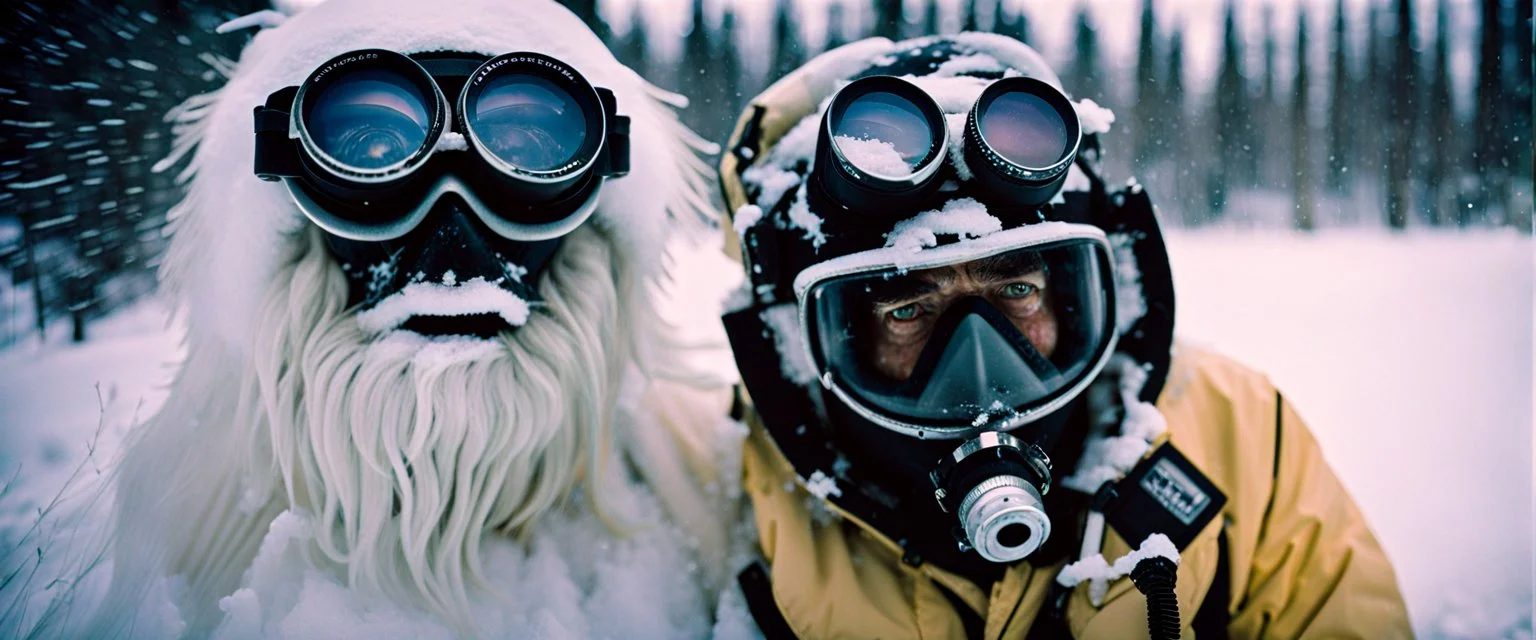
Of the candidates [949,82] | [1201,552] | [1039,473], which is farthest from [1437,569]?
[949,82]

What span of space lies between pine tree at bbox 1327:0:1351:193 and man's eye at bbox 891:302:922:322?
2154mm

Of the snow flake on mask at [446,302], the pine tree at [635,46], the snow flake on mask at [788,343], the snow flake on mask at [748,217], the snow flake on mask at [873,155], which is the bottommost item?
the snow flake on mask at [788,343]

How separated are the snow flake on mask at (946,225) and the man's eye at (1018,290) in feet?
0.55

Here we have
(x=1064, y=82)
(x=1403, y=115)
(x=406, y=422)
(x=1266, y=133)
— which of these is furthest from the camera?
(x=1266, y=133)

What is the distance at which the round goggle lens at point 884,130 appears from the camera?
42.7 inches

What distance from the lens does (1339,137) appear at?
3279 mm

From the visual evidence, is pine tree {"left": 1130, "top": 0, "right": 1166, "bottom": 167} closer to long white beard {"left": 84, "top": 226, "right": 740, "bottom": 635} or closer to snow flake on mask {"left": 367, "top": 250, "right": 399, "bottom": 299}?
long white beard {"left": 84, "top": 226, "right": 740, "bottom": 635}

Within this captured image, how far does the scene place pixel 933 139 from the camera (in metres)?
1.07

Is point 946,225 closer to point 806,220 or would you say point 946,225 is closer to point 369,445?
point 806,220

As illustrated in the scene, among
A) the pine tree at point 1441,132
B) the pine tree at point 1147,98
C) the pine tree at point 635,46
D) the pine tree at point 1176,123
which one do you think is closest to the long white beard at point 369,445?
the pine tree at point 635,46

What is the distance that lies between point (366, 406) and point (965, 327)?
36.8 inches

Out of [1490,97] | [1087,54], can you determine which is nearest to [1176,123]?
[1087,54]

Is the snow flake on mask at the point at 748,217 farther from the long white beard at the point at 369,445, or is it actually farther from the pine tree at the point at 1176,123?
the pine tree at the point at 1176,123

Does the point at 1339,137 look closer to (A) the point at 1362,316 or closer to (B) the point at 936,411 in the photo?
(A) the point at 1362,316
